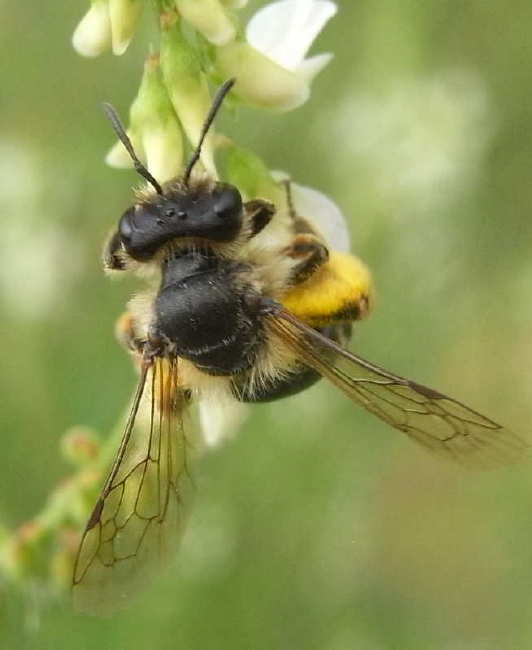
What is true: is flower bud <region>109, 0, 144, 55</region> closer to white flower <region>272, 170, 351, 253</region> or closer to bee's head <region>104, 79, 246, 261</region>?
Result: bee's head <region>104, 79, 246, 261</region>

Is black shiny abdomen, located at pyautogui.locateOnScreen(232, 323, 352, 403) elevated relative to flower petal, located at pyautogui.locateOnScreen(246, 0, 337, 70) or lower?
lower

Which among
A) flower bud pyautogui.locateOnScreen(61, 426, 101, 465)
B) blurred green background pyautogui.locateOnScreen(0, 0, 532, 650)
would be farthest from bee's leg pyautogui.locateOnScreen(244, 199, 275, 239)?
blurred green background pyautogui.locateOnScreen(0, 0, 532, 650)

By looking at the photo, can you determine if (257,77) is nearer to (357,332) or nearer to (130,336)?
(130,336)

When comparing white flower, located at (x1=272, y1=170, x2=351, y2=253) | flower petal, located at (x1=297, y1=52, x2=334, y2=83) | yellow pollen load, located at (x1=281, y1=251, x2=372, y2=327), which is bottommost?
yellow pollen load, located at (x1=281, y1=251, x2=372, y2=327)

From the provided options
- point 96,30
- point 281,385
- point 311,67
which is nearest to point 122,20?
point 96,30

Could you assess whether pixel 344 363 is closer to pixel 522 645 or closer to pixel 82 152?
pixel 522 645

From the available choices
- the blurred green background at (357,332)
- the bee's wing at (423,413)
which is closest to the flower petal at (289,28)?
the bee's wing at (423,413)

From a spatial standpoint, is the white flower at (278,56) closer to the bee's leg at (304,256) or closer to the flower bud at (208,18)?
the flower bud at (208,18)
